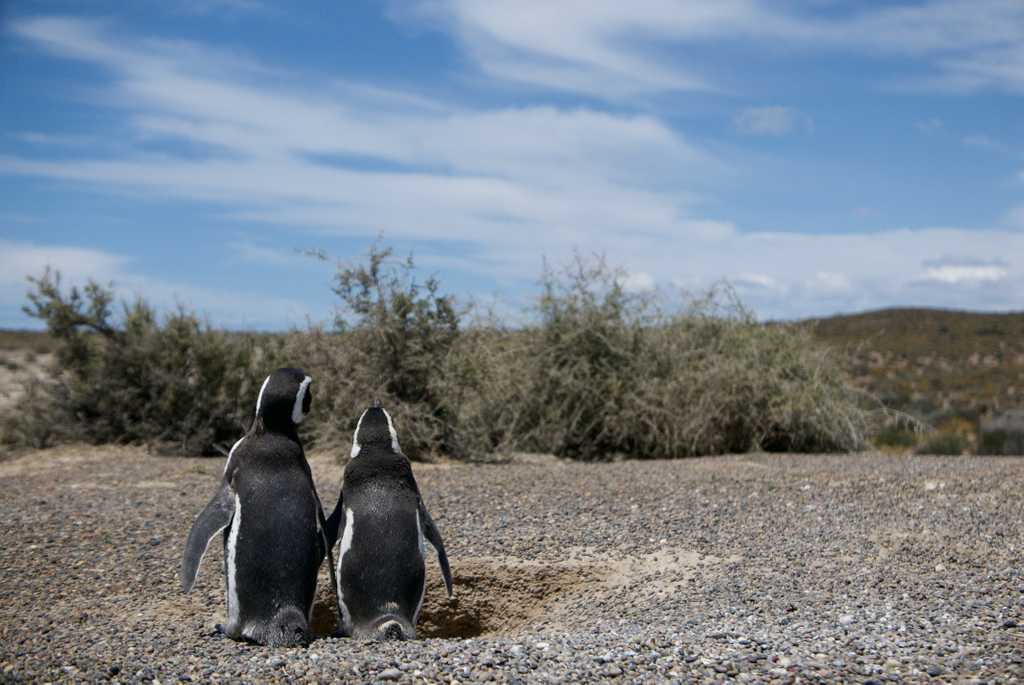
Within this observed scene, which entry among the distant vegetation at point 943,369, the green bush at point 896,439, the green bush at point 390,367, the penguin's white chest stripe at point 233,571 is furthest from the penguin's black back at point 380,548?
the green bush at point 896,439

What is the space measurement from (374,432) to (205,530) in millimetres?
979

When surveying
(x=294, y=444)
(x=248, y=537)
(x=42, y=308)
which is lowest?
(x=248, y=537)

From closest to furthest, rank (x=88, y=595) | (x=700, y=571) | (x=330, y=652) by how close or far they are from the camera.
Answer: (x=330, y=652) → (x=88, y=595) → (x=700, y=571)

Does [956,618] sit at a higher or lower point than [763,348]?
lower

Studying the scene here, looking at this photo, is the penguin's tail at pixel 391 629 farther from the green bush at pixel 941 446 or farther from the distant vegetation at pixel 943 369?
the green bush at pixel 941 446

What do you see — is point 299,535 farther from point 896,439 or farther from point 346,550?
point 896,439

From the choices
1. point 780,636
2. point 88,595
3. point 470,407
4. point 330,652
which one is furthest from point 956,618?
point 470,407

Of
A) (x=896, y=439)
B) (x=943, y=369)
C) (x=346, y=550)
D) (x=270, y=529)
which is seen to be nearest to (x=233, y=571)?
(x=270, y=529)

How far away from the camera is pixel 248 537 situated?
15.5 feet

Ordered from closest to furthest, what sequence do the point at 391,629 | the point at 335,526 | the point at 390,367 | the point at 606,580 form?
the point at 391,629, the point at 335,526, the point at 606,580, the point at 390,367

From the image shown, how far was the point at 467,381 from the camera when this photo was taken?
1220 centimetres

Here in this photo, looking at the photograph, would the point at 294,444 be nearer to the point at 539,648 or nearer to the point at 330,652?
the point at 330,652

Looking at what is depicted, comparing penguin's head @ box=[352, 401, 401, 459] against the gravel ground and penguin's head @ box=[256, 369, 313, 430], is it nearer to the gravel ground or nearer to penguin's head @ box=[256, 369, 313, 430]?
penguin's head @ box=[256, 369, 313, 430]

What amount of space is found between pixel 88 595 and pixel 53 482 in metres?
4.58
